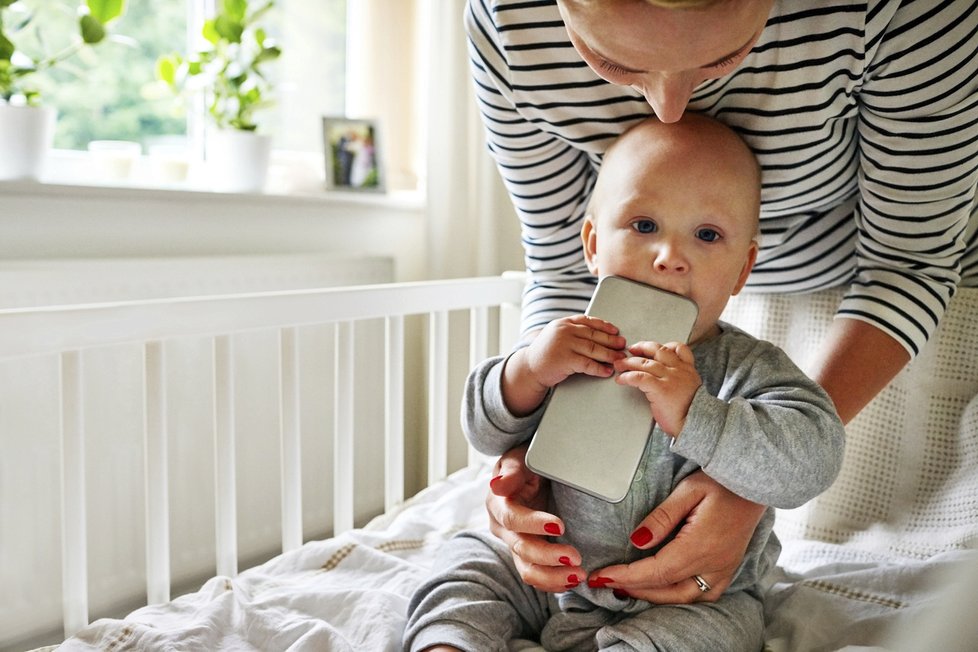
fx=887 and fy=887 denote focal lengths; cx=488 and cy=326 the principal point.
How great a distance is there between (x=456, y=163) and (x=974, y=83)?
1.25 meters

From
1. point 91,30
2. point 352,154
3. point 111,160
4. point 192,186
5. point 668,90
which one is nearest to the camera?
point 668,90

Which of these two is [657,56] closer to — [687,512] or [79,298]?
[687,512]

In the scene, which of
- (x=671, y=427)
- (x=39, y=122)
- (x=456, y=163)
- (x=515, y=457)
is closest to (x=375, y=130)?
(x=456, y=163)

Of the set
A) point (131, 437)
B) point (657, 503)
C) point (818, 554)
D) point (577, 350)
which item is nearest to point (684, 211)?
point (577, 350)

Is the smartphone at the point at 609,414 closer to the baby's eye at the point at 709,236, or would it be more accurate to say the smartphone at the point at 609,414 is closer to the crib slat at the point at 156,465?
the baby's eye at the point at 709,236

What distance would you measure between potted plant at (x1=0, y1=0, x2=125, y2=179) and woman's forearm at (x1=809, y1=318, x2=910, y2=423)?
1.14 metres

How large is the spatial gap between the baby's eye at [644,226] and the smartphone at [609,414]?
0.05m

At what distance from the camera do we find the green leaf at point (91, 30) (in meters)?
1.36

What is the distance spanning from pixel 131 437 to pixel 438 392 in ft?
1.66

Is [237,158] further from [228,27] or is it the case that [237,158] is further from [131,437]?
[131,437]

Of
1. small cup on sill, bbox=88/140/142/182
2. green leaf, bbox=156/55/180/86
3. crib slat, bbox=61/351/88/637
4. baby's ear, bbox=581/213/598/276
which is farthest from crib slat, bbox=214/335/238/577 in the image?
green leaf, bbox=156/55/180/86

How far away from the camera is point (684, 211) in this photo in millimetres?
741

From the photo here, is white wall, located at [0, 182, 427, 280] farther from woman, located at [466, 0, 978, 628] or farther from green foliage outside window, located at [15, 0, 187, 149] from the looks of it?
woman, located at [466, 0, 978, 628]

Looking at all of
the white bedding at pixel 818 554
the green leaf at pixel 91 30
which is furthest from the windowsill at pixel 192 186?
the white bedding at pixel 818 554
